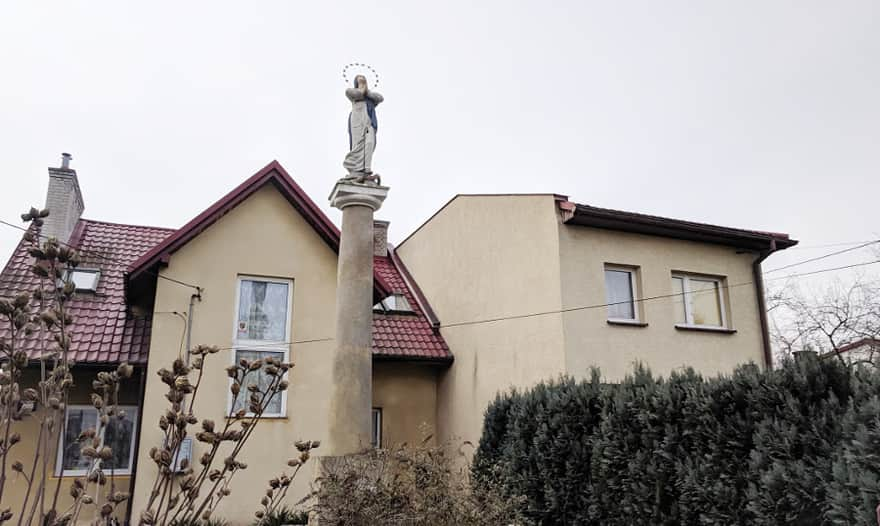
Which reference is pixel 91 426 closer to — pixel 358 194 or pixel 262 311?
pixel 262 311

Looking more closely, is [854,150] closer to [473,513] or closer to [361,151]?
[361,151]

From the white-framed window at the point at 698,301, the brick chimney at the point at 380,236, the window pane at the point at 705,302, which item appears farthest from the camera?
the brick chimney at the point at 380,236

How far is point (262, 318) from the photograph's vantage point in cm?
1216

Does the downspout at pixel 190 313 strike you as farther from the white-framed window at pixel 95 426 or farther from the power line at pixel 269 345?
the white-framed window at pixel 95 426

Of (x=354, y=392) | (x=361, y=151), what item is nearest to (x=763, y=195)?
(x=361, y=151)

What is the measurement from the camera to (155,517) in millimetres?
1669

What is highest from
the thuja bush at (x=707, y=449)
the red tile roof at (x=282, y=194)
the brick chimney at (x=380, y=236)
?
the brick chimney at (x=380, y=236)

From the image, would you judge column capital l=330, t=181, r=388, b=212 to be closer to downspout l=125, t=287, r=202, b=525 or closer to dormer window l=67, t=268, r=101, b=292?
downspout l=125, t=287, r=202, b=525

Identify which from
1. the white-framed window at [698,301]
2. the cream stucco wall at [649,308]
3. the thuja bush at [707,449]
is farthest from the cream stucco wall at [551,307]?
the thuja bush at [707,449]

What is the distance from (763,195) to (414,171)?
8.79 metres

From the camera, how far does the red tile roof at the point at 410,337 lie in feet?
45.3

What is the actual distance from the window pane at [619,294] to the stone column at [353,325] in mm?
4721

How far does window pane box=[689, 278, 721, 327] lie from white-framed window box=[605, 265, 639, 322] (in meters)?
1.37

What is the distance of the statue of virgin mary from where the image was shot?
9922 mm
